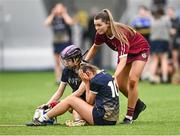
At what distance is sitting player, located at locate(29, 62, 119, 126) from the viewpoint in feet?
36.9

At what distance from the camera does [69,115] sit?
13539 millimetres

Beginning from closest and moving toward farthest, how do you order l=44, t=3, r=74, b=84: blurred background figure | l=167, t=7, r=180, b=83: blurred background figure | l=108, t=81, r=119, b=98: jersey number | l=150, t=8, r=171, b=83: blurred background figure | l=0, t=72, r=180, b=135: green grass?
l=0, t=72, r=180, b=135: green grass
l=108, t=81, r=119, b=98: jersey number
l=150, t=8, r=171, b=83: blurred background figure
l=44, t=3, r=74, b=84: blurred background figure
l=167, t=7, r=180, b=83: blurred background figure

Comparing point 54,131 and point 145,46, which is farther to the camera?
point 145,46

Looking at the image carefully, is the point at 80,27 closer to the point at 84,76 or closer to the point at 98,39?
the point at 98,39

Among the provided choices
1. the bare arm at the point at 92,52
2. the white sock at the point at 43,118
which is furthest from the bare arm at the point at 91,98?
the bare arm at the point at 92,52

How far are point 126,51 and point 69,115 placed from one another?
7.89 feet

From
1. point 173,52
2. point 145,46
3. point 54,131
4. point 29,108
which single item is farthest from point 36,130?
point 173,52

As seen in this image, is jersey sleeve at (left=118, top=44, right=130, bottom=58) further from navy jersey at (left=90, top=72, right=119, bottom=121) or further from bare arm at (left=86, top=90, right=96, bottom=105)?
bare arm at (left=86, top=90, right=96, bottom=105)

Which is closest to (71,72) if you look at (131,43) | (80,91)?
(80,91)

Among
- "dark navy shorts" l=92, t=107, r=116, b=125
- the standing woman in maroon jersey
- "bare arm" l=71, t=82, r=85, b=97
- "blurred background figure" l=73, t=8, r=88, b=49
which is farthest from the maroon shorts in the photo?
"blurred background figure" l=73, t=8, r=88, b=49

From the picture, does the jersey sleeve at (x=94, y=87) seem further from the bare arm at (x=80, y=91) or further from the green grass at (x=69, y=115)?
the green grass at (x=69, y=115)

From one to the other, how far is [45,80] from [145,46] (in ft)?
42.9

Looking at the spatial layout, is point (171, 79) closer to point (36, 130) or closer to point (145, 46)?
point (145, 46)

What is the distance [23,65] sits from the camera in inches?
1219
